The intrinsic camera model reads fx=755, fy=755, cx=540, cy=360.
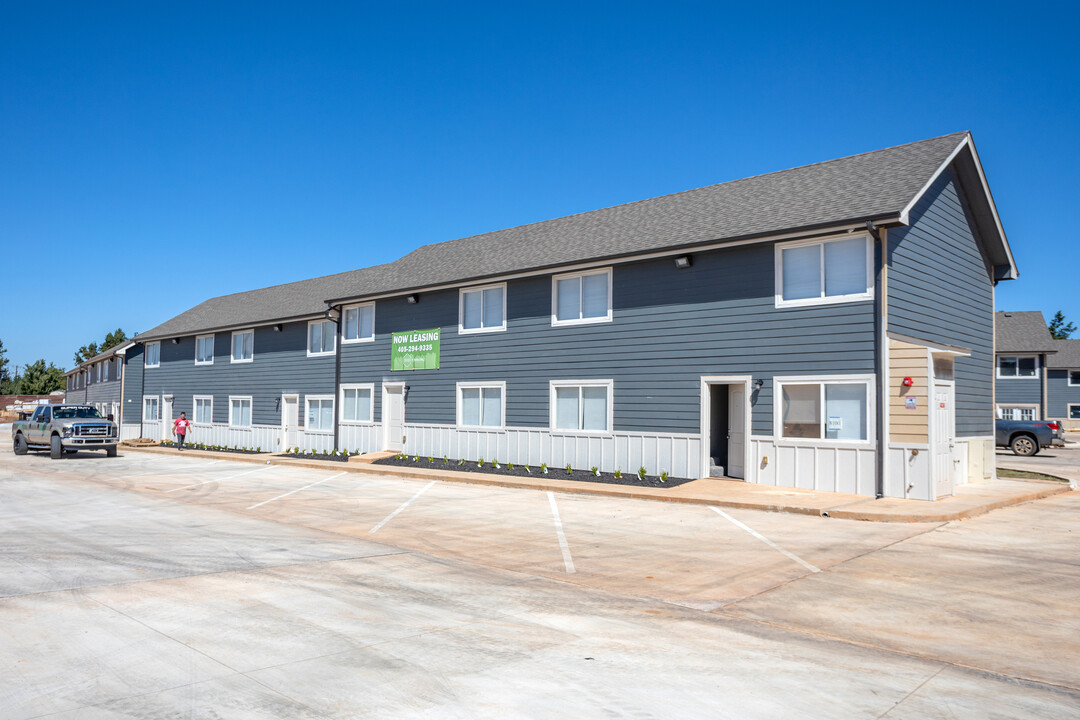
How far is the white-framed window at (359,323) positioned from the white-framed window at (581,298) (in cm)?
884

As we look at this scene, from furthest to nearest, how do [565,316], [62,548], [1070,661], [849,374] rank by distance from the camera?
[565,316] → [849,374] → [62,548] → [1070,661]

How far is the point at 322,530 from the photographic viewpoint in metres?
12.2

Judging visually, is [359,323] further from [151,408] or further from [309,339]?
[151,408]

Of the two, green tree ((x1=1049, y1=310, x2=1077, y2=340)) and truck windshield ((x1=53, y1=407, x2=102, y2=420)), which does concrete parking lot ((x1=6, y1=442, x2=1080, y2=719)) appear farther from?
green tree ((x1=1049, y1=310, x2=1077, y2=340))

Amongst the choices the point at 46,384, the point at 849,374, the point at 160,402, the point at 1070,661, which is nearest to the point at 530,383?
the point at 849,374

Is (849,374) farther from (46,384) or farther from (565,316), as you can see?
(46,384)

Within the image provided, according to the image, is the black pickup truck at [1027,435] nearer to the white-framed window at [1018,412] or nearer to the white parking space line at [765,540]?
the white-framed window at [1018,412]

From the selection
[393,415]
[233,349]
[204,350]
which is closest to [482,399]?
[393,415]

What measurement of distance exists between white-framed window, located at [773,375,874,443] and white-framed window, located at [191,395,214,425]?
28368 mm

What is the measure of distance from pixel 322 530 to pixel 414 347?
13.2 meters

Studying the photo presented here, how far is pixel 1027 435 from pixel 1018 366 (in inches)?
802

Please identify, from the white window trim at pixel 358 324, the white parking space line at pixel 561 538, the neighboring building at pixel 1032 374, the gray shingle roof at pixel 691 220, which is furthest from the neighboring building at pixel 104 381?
the neighboring building at pixel 1032 374

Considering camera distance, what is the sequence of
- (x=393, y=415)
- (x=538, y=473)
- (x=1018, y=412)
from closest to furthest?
(x=538, y=473), (x=393, y=415), (x=1018, y=412)

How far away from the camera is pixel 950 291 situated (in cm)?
1794
